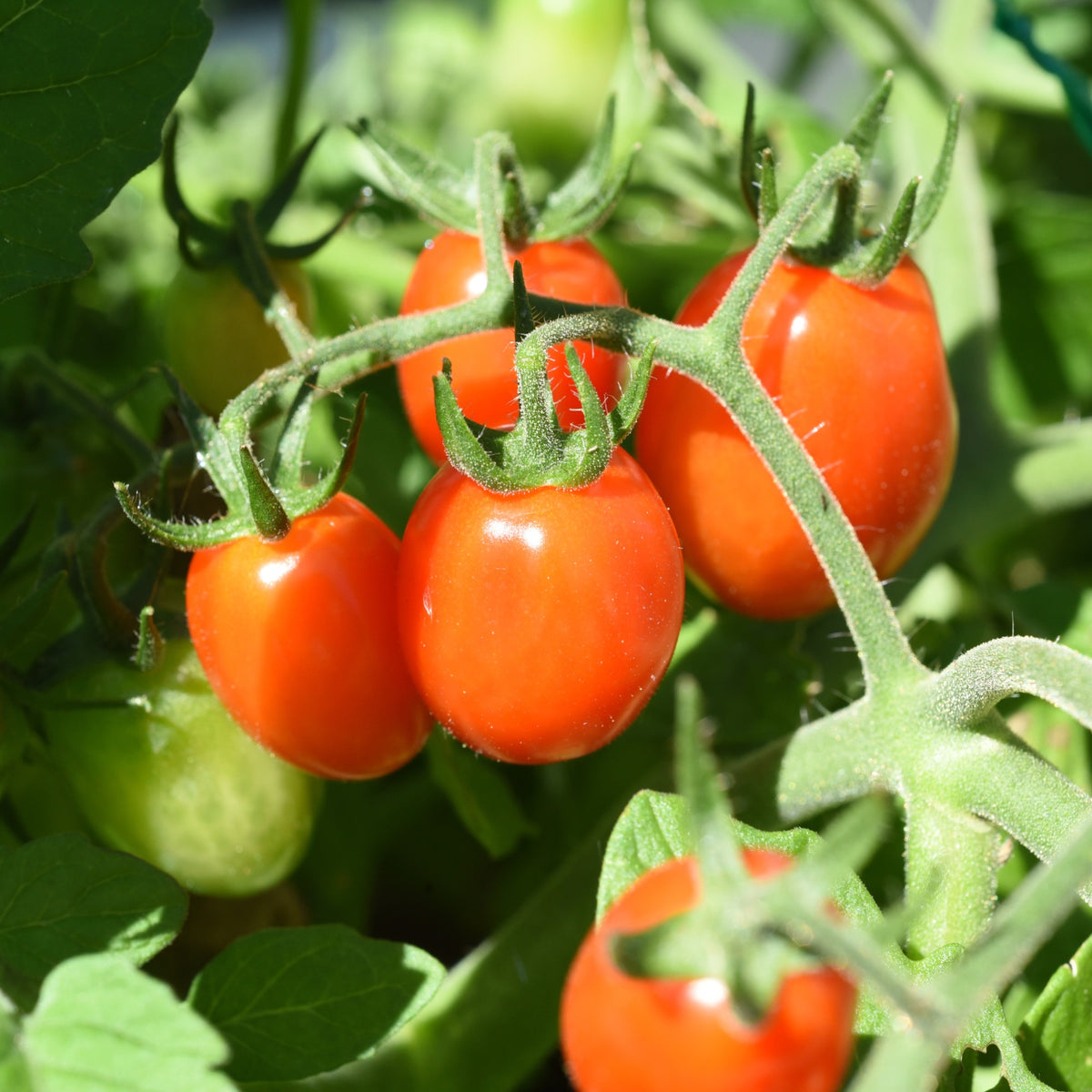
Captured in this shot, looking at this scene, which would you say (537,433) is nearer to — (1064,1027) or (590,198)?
(590,198)

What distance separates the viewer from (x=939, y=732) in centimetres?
49

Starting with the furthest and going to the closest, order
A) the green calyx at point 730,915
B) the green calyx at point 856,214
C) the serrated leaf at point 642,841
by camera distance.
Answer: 1. the green calyx at point 856,214
2. the serrated leaf at point 642,841
3. the green calyx at point 730,915

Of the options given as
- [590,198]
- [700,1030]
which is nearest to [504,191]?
[590,198]

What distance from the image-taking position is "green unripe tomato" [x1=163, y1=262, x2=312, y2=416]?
62 centimetres

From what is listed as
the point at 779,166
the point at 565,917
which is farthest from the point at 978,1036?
the point at 779,166

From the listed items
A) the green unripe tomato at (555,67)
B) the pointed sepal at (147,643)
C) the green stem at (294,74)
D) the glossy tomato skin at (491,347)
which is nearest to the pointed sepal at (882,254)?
the glossy tomato skin at (491,347)

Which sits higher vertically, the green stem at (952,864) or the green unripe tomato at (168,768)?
the green unripe tomato at (168,768)

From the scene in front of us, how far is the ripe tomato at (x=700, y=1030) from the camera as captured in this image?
0.97ft

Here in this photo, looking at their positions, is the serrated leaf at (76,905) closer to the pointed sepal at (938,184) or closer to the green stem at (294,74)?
the pointed sepal at (938,184)

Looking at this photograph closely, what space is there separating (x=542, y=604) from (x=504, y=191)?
0.22m

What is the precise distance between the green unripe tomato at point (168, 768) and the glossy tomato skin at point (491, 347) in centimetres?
16

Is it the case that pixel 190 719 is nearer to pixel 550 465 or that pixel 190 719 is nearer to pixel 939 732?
pixel 550 465

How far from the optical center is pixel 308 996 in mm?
457

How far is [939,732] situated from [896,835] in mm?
167
